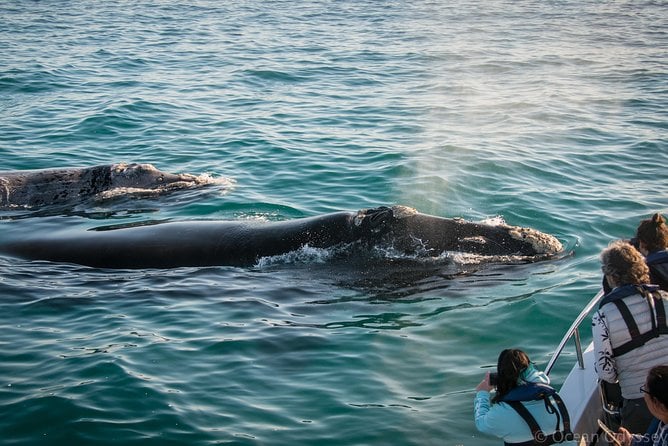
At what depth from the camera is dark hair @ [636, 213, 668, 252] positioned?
7879mm

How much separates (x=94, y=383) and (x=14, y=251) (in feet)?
16.2

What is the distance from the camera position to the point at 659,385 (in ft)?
17.5

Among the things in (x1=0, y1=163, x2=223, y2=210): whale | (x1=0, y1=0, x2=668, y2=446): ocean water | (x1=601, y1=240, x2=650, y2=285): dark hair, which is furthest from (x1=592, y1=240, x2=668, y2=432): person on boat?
(x1=0, y1=163, x2=223, y2=210): whale

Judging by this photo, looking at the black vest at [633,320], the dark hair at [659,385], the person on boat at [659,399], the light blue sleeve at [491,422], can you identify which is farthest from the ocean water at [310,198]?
the dark hair at [659,385]

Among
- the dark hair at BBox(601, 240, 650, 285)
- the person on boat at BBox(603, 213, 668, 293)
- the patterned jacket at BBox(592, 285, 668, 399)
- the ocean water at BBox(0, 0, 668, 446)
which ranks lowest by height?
the ocean water at BBox(0, 0, 668, 446)

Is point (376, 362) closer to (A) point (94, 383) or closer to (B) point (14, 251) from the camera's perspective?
(A) point (94, 383)

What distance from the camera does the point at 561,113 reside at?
22781mm

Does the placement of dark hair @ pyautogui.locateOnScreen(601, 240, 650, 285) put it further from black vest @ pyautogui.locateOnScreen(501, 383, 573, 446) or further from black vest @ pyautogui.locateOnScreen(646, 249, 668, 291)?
black vest @ pyautogui.locateOnScreen(501, 383, 573, 446)

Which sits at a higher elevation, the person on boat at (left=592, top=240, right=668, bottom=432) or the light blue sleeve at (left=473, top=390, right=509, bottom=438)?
the person on boat at (left=592, top=240, right=668, bottom=432)

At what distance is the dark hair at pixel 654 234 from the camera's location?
25.8 ft

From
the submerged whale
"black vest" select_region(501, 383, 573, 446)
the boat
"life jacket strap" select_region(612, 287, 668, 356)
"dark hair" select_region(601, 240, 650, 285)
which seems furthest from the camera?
the submerged whale

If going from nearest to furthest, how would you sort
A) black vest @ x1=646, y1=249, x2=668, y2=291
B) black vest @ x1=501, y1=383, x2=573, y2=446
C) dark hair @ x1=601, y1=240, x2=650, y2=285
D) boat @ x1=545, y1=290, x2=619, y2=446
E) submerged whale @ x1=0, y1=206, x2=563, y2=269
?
black vest @ x1=501, y1=383, x2=573, y2=446, dark hair @ x1=601, y1=240, x2=650, y2=285, boat @ x1=545, y1=290, x2=619, y2=446, black vest @ x1=646, y1=249, x2=668, y2=291, submerged whale @ x1=0, y1=206, x2=563, y2=269

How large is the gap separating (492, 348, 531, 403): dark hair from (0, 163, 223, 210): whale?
11363 millimetres

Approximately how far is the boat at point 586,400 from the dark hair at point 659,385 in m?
1.51
